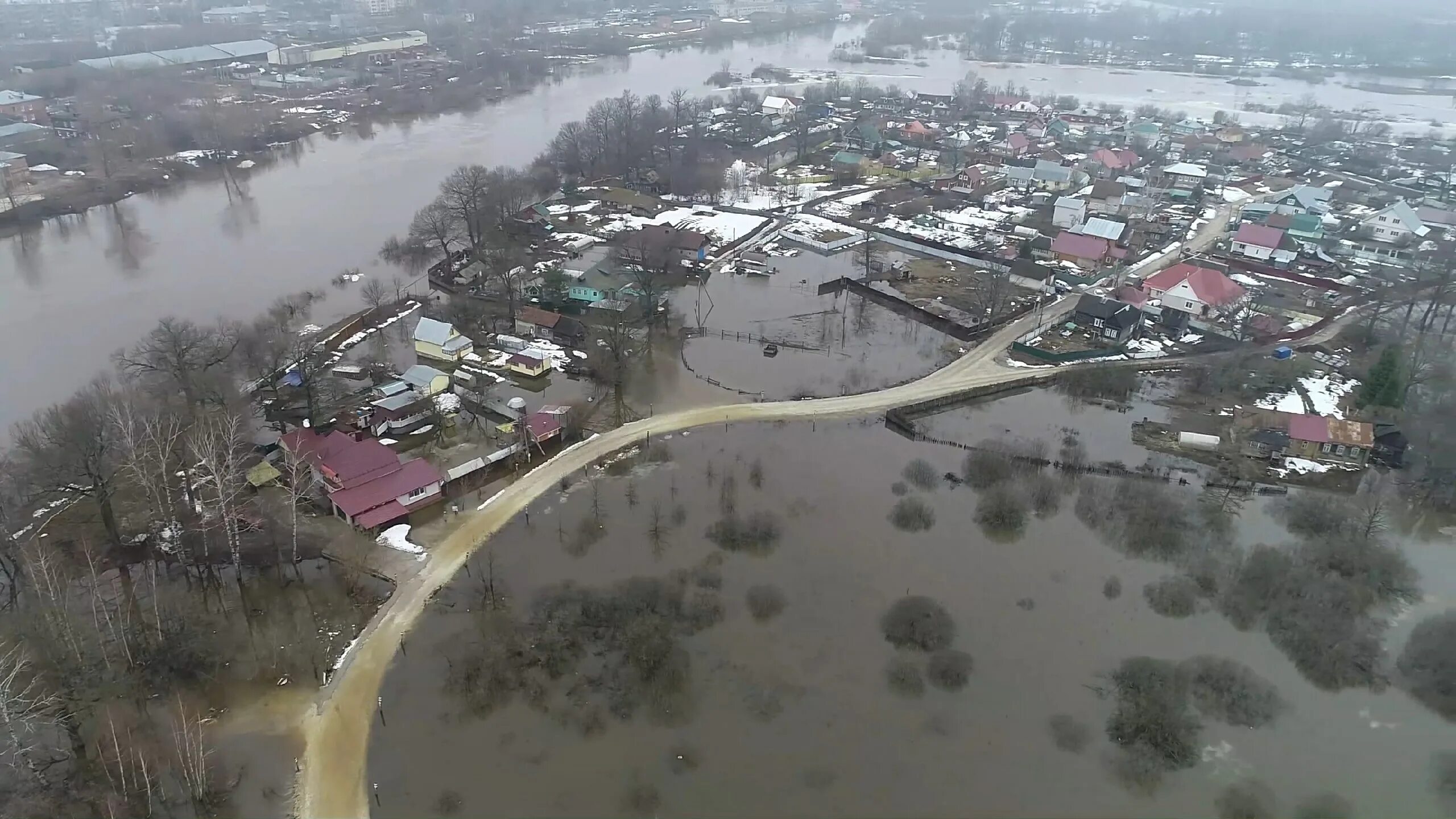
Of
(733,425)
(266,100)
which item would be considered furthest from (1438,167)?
(266,100)

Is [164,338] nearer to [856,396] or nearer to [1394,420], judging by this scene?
[856,396]

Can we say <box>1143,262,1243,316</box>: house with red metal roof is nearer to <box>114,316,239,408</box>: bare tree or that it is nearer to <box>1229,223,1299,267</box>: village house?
<box>1229,223,1299,267</box>: village house

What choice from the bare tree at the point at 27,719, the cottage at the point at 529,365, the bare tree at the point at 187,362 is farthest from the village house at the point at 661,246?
the bare tree at the point at 27,719

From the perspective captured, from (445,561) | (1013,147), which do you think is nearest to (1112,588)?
(445,561)

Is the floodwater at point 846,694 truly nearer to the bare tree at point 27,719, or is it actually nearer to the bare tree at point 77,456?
the bare tree at point 27,719

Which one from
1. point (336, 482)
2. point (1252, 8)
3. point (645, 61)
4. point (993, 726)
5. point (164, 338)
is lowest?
point (993, 726)

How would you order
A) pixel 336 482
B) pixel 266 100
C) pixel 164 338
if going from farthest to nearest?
1. pixel 266 100
2. pixel 164 338
3. pixel 336 482

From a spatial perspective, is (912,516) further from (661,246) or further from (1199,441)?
(661,246)
